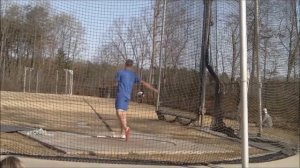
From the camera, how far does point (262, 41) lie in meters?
13.0

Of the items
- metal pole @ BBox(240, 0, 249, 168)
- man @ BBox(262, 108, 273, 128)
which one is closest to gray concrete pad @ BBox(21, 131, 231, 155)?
man @ BBox(262, 108, 273, 128)

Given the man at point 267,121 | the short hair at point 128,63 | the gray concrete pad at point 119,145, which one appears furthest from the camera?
the man at point 267,121

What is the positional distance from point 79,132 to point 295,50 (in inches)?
212

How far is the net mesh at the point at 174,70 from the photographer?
435 inches

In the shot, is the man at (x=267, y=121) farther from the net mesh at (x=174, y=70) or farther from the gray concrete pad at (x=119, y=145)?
the gray concrete pad at (x=119, y=145)

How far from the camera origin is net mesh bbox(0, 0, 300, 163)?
11.1 m

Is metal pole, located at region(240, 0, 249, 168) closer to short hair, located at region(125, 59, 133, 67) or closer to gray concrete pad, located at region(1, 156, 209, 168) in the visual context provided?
gray concrete pad, located at region(1, 156, 209, 168)

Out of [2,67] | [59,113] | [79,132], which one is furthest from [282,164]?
[59,113]

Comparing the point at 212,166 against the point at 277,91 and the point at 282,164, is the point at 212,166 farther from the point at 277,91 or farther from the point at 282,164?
the point at 277,91

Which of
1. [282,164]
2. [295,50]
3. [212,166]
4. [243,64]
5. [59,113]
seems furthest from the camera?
[59,113]

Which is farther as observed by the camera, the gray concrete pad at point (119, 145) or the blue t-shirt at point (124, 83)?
the blue t-shirt at point (124, 83)

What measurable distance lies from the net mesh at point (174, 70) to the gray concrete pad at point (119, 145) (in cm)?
2

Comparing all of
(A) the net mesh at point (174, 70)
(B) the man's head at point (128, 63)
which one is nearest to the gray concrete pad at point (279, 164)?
(A) the net mesh at point (174, 70)

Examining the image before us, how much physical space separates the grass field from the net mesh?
0.04 meters
